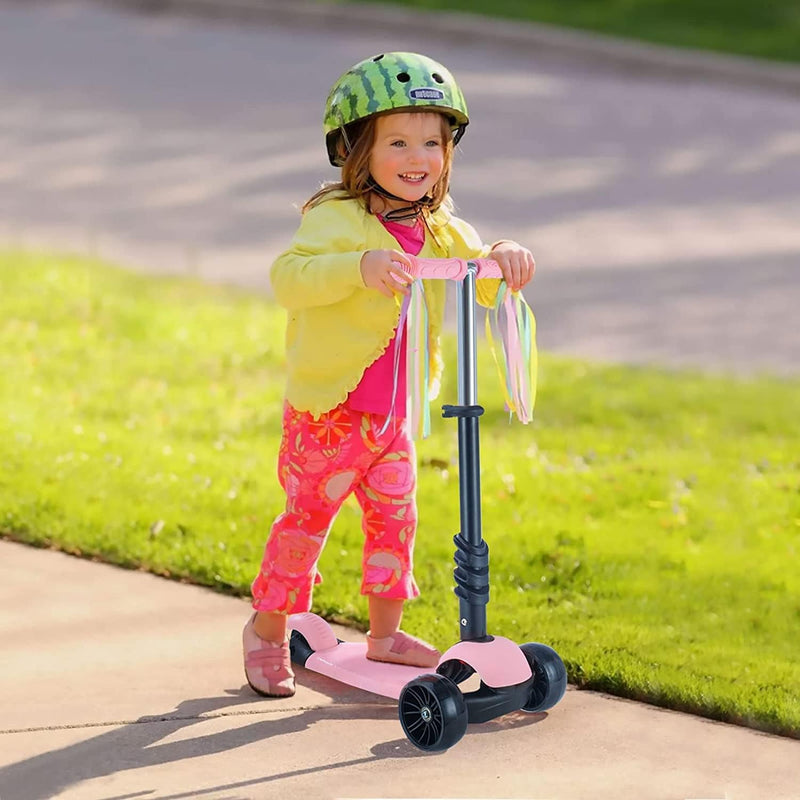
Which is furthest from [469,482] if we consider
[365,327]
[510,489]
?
[510,489]

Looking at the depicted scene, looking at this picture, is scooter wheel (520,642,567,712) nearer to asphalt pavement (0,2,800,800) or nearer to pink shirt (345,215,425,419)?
asphalt pavement (0,2,800,800)

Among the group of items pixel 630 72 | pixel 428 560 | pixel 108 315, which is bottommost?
pixel 428 560

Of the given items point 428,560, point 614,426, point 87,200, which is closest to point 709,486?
point 614,426

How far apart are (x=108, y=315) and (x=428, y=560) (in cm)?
365

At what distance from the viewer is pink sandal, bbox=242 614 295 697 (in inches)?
177

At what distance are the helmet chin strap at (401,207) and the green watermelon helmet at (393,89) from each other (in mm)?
185

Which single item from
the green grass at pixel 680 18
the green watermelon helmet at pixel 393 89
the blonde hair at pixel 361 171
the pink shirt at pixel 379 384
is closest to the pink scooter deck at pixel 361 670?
the pink shirt at pixel 379 384

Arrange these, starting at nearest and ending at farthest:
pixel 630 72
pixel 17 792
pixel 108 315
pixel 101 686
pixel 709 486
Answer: pixel 17 792 → pixel 101 686 → pixel 709 486 → pixel 108 315 → pixel 630 72

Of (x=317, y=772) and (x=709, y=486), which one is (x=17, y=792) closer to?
(x=317, y=772)

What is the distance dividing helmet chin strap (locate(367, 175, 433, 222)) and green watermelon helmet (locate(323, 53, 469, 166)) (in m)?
0.19

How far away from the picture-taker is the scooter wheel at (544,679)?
14.1ft

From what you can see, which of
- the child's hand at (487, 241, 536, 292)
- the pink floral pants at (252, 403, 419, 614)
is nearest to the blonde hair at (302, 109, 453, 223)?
the child's hand at (487, 241, 536, 292)

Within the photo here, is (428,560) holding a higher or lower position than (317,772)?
higher

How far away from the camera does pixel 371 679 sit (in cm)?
454
